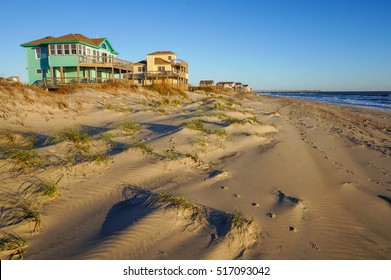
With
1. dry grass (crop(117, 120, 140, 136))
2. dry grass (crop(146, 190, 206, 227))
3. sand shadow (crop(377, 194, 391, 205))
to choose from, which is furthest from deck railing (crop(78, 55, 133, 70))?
sand shadow (crop(377, 194, 391, 205))

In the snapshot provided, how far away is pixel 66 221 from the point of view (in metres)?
2.92

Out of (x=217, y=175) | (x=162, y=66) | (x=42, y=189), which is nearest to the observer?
(x=42, y=189)

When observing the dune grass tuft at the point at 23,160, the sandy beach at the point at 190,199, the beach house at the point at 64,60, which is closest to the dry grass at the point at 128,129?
the sandy beach at the point at 190,199

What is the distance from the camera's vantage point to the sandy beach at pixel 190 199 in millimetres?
2566

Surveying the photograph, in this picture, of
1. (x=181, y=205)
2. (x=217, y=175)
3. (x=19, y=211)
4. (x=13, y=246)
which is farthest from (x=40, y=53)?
(x=181, y=205)

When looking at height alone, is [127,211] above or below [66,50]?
below

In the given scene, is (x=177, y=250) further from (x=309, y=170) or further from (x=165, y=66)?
(x=165, y=66)

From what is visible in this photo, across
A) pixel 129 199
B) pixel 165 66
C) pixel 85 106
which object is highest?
pixel 165 66

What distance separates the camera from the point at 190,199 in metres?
3.49

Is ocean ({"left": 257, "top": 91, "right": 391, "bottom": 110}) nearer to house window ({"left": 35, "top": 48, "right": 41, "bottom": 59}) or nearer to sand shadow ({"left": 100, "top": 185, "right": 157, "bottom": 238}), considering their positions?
sand shadow ({"left": 100, "top": 185, "right": 157, "bottom": 238})

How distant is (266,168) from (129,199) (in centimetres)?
300

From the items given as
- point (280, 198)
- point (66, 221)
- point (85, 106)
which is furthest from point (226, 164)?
point (85, 106)

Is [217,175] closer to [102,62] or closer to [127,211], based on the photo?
[127,211]

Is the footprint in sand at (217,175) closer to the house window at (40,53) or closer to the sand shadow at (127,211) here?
the sand shadow at (127,211)
